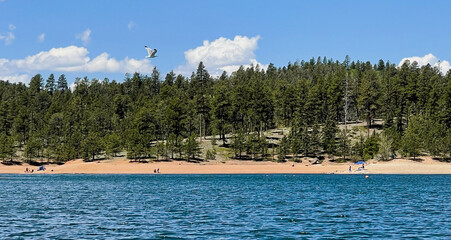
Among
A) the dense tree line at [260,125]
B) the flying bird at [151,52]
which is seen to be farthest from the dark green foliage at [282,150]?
the flying bird at [151,52]

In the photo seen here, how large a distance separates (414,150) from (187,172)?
198ft

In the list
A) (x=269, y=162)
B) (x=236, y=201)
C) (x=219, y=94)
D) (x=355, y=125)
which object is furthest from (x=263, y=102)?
(x=236, y=201)

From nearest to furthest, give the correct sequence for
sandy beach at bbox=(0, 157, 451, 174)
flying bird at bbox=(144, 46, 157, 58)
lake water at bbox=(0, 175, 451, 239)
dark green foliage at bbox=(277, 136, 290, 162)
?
lake water at bbox=(0, 175, 451, 239)
flying bird at bbox=(144, 46, 157, 58)
sandy beach at bbox=(0, 157, 451, 174)
dark green foliage at bbox=(277, 136, 290, 162)

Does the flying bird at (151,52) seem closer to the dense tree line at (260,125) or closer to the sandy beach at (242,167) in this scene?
the sandy beach at (242,167)

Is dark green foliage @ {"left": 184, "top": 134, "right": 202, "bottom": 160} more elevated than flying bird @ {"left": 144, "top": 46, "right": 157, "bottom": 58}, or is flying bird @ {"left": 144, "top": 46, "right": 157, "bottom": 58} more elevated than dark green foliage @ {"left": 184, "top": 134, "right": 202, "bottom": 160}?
flying bird @ {"left": 144, "top": 46, "right": 157, "bottom": 58}

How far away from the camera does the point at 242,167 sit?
142 metres

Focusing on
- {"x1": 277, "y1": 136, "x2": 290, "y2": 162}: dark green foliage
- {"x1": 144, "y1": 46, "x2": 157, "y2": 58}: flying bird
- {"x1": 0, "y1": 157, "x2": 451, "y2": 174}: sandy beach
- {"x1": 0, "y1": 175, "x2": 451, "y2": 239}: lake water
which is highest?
{"x1": 144, "y1": 46, "x2": 157, "y2": 58}: flying bird

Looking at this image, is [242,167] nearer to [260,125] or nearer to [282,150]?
[282,150]

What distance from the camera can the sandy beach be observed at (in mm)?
131875

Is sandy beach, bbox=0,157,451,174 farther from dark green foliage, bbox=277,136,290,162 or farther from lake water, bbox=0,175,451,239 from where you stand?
lake water, bbox=0,175,451,239

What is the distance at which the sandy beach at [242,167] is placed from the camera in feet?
433

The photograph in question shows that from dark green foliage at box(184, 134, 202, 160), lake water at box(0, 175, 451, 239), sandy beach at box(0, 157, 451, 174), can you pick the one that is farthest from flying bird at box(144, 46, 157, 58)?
dark green foliage at box(184, 134, 202, 160)

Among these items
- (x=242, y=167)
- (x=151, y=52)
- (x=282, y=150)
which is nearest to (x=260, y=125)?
(x=282, y=150)

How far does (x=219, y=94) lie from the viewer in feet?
546
